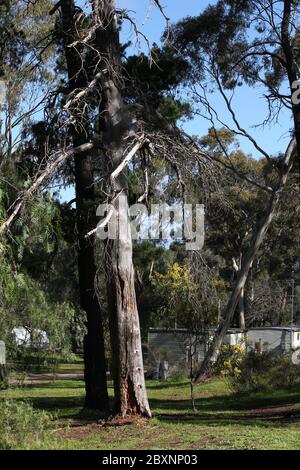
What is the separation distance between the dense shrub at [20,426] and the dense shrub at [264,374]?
52.9 ft

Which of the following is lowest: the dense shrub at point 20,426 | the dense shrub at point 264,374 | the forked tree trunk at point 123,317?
the dense shrub at point 264,374

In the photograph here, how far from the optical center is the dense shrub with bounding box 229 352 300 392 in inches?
932

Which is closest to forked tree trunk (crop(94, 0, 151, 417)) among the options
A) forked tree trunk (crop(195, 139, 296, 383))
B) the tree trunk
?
the tree trunk

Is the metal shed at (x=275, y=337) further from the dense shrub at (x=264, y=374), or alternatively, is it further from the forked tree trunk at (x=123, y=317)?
the forked tree trunk at (x=123, y=317)

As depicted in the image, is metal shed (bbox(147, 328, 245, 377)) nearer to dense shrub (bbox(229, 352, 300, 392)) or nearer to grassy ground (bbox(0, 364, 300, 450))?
dense shrub (bbox(229, 352, 300, 392))

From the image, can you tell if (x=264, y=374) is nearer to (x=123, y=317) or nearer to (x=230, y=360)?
(x=230, y=360)

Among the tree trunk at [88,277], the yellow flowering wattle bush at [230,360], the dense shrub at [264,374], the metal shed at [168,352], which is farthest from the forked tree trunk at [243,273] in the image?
the tree trunk at [88,277]

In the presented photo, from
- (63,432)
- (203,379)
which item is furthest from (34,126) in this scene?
(203,379)

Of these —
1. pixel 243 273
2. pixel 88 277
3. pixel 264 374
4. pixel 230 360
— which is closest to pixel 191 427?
pixel 88 277

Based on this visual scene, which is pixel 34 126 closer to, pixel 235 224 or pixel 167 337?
pixel 167 337

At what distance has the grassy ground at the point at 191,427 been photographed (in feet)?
32.0

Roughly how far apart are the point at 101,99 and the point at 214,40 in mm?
9011

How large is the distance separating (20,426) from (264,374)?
17337 mm

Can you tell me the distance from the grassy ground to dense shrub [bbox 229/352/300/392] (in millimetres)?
605
